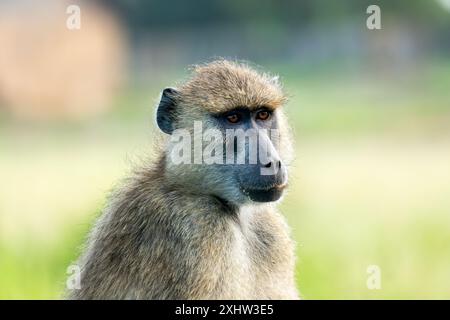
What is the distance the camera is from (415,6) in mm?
38438

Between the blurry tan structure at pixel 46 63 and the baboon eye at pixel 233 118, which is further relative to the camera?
the blurry tan structure at pixel 46 63

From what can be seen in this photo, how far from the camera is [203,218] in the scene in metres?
5.48

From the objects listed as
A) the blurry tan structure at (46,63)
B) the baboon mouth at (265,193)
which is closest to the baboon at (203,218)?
the baboon mouth at (265,193)

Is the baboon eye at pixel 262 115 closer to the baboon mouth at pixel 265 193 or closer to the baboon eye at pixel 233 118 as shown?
the baboon eye at pixel 233 118

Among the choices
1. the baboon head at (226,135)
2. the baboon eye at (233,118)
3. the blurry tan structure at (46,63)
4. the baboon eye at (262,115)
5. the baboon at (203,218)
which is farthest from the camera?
the blurry tan structure at (46,63)

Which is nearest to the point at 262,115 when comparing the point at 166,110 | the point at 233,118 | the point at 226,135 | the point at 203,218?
the point at 233,118

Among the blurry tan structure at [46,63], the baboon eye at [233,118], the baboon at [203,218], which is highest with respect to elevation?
the blurry tan structure at [46,63]

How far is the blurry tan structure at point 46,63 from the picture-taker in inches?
991

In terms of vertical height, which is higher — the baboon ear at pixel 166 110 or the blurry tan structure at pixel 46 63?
the blurry tan structure at pixel 46 63

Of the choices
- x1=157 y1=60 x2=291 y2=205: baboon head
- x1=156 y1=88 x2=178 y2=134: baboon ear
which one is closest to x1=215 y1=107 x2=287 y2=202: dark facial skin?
x1=157 y1=60 x2=291 y2=205: baboon head

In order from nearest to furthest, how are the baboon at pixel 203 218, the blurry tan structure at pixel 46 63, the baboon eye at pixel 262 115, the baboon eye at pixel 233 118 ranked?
the baboon at pixel 203 218
the baboon eye at pixel 233 118
the baboon eye at pixel 262 115
the blurry tan structure at pixel 46 63

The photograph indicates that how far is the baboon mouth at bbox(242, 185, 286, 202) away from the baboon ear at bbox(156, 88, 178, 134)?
27.3 inches

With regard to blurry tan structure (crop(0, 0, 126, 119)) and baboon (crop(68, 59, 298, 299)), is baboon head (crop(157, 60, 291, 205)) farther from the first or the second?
blurry tan structure (crop(0, 0, 126, 119))
